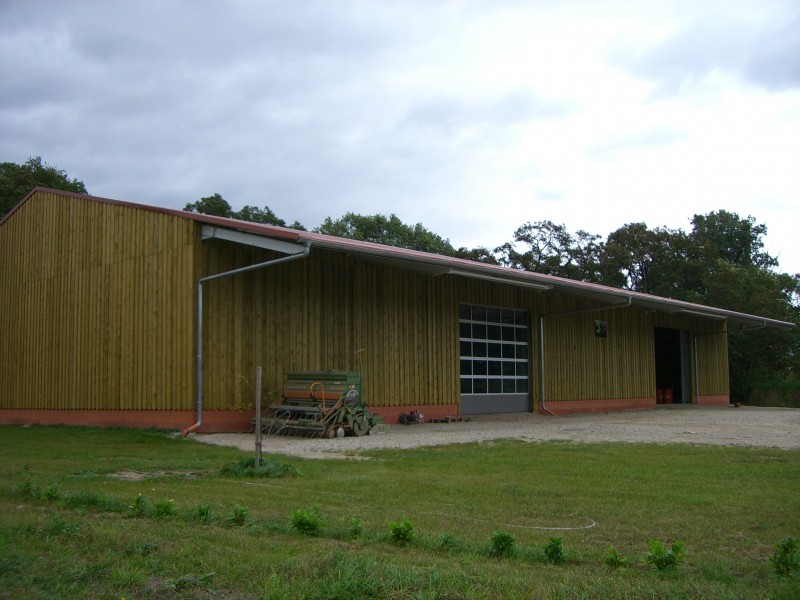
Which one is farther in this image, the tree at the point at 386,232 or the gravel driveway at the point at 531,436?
the tree at the point at 386,232

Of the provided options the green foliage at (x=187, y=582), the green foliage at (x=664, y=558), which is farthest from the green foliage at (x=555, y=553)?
the green foliage at (x=187, y=582)

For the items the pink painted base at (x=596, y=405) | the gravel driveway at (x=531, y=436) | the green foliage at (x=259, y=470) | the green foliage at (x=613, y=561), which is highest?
the green foliage at (x=613, y=561)

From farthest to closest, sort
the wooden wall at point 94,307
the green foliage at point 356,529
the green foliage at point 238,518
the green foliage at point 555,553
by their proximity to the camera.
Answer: the wooden wall at point 94,307 → the green foliage at point 238,518 → the green foliage at point 356,529 → the green foliage at point 555,553

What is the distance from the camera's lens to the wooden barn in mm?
17062

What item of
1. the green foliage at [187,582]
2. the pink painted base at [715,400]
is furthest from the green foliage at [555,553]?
the pink painted base at [715,400]

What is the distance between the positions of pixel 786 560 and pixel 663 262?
4877cm

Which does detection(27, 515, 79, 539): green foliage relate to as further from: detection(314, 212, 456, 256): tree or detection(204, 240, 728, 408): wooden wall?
detection(314, 212, 456, 256): tree

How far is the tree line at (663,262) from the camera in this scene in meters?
44.2

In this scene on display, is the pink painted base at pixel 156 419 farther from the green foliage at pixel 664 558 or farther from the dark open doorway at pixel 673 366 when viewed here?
the dark open doorway at pixel 673 366

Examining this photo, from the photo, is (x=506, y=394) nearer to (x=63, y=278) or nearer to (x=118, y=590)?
(x=63, y=278)

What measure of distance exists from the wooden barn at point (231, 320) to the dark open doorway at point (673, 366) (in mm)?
10405

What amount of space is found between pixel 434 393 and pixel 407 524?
55.0 ft

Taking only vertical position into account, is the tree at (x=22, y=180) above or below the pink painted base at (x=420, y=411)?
above

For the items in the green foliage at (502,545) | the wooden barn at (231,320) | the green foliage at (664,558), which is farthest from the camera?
the wooden barn at (231,320)
